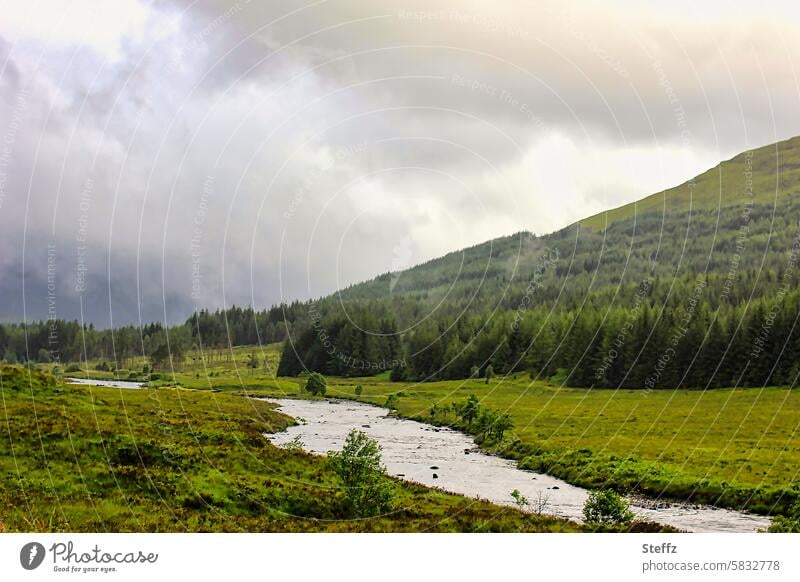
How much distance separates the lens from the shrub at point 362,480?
103 feet

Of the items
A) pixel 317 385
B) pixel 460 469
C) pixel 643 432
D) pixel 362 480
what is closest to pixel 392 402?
pixel 317 385

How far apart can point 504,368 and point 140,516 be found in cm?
10817

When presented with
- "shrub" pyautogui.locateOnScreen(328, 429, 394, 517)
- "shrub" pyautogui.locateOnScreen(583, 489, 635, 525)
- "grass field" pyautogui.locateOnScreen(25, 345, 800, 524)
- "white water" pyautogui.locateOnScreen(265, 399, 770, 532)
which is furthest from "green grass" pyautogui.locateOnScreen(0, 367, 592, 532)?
"grass field" pyautogui.locateOnScreen(25, 345, 800, 524)

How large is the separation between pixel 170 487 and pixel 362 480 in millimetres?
8763

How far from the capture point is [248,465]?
132 ft

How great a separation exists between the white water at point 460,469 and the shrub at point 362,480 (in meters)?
10.1

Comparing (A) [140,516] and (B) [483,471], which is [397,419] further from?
(A) [140,516]

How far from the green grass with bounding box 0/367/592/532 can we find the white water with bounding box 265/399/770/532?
5904mm

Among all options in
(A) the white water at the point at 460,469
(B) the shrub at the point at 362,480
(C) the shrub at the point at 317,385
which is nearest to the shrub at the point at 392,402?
(A) the white water at the point at 460,469

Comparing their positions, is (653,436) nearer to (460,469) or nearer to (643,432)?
(643,432)

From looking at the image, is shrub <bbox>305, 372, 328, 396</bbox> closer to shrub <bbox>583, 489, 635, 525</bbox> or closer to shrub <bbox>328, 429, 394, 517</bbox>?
shrub <bbox>328, 429, 394, 517</bbox>

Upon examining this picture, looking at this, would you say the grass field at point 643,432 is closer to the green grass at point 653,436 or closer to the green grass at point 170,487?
the green grass at point 653,436

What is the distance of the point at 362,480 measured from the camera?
32.5 meters

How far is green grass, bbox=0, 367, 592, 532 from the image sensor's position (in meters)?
26.7
